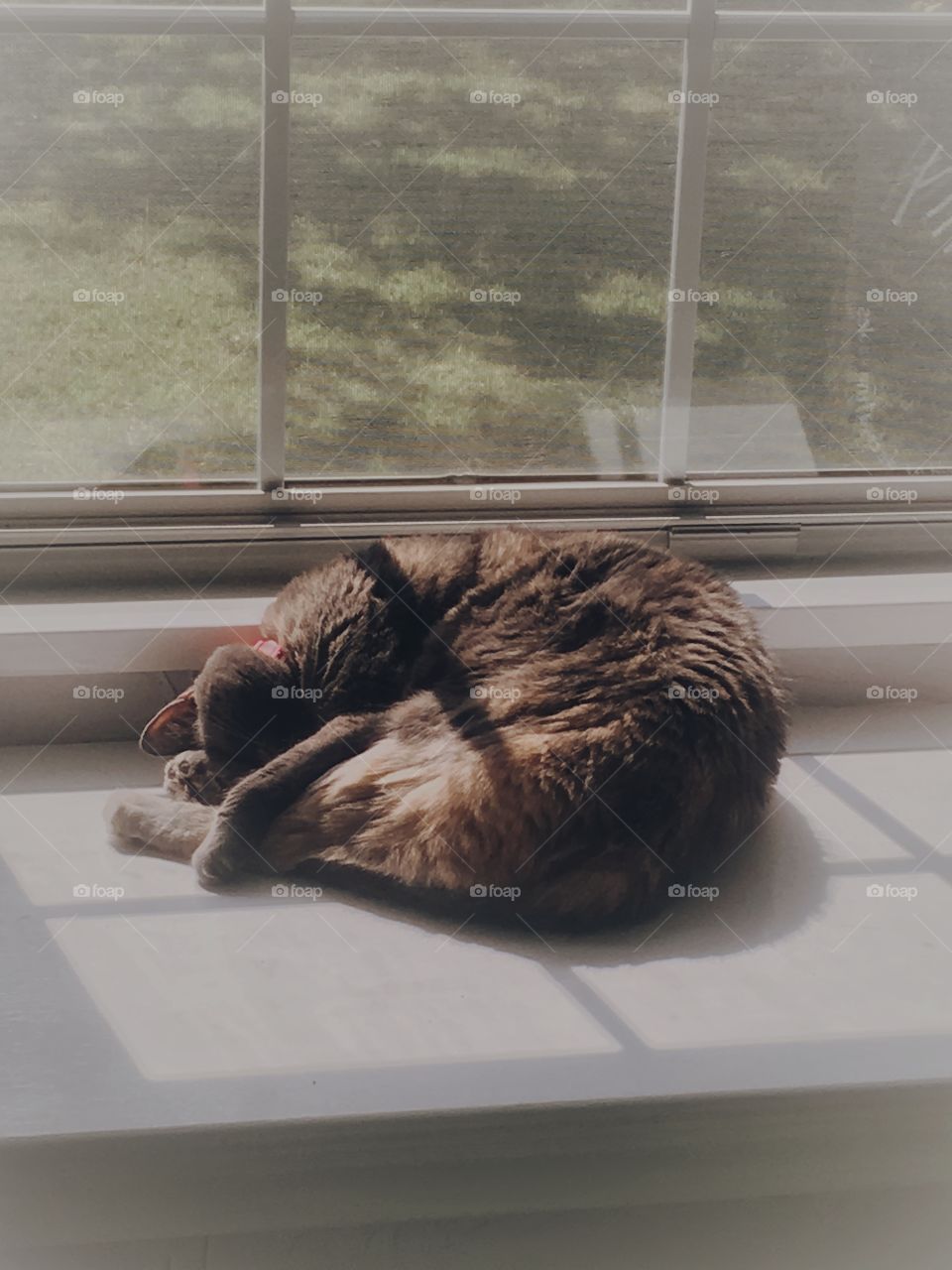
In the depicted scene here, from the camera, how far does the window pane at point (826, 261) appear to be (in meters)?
2.43

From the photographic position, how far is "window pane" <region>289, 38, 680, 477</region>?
232 centimetres

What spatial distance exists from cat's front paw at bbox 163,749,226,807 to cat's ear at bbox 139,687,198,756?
9cm

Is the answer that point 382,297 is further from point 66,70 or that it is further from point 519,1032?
point 519,1032

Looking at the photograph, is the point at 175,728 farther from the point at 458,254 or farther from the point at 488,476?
the point at 458,254

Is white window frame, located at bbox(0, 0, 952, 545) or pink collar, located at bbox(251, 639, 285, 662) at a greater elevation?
white window frame, located at bbox(0, 0, 952, 545)

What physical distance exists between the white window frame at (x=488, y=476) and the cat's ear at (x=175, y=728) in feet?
1.41

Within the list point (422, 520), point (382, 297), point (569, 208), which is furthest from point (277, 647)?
point (569, 208)

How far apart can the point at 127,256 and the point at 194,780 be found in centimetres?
91

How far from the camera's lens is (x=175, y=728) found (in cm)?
207

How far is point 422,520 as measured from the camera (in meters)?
2.46

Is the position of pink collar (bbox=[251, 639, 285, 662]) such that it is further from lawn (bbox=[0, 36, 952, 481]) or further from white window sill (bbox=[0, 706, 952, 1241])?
lawn (bbox=[0, 36, 952, 481])

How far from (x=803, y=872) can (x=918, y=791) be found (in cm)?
33

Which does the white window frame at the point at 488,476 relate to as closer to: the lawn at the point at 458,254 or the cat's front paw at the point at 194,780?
the lawn at the point at 458,254

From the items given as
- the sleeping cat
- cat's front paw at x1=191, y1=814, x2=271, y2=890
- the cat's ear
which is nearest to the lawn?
the sleeping cat
